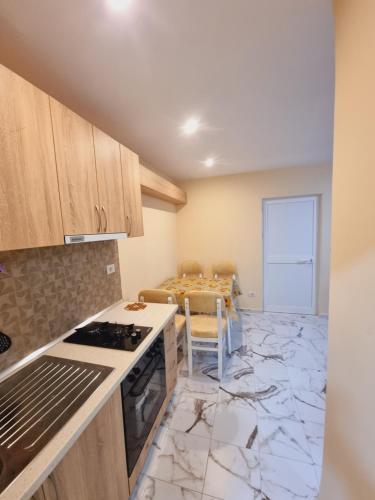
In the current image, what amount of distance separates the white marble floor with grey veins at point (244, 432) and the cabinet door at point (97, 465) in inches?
16.8

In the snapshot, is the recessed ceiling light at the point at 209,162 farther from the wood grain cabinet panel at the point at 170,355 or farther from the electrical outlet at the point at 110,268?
the wood grain cabinet panel at the point at 170,355

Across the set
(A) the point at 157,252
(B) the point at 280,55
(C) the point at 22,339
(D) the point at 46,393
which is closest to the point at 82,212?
(C) the point at 22,339

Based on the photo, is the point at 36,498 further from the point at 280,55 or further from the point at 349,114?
the point at 280,55

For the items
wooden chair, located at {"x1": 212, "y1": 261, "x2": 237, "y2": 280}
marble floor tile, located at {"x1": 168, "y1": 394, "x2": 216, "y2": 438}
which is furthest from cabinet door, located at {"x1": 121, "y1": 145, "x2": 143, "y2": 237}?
wooden chair, located at {"x1": 212, "y1": 261, "x2": 237, "y2": 280}

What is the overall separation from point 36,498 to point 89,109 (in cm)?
202

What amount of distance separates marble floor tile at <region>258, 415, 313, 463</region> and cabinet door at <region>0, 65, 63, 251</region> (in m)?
1.92

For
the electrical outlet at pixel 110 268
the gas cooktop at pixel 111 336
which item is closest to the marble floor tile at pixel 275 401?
the gas cooktop at pixel 111 336

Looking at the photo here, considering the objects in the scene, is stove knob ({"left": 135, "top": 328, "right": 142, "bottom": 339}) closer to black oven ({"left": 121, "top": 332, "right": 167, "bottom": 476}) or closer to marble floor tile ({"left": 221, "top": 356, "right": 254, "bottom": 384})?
black oven ({"left": 121, "top": 332, "right": 167, "bottom": 476})

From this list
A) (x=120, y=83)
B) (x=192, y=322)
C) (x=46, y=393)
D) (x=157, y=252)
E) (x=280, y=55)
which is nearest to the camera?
(x=46, y=393)

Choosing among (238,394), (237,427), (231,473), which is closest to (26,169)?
(231,473)

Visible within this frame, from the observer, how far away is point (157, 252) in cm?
308

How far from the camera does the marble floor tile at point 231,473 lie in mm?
1199

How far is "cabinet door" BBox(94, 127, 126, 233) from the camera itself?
4.28 feet

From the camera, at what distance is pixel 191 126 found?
1830 millimetres
